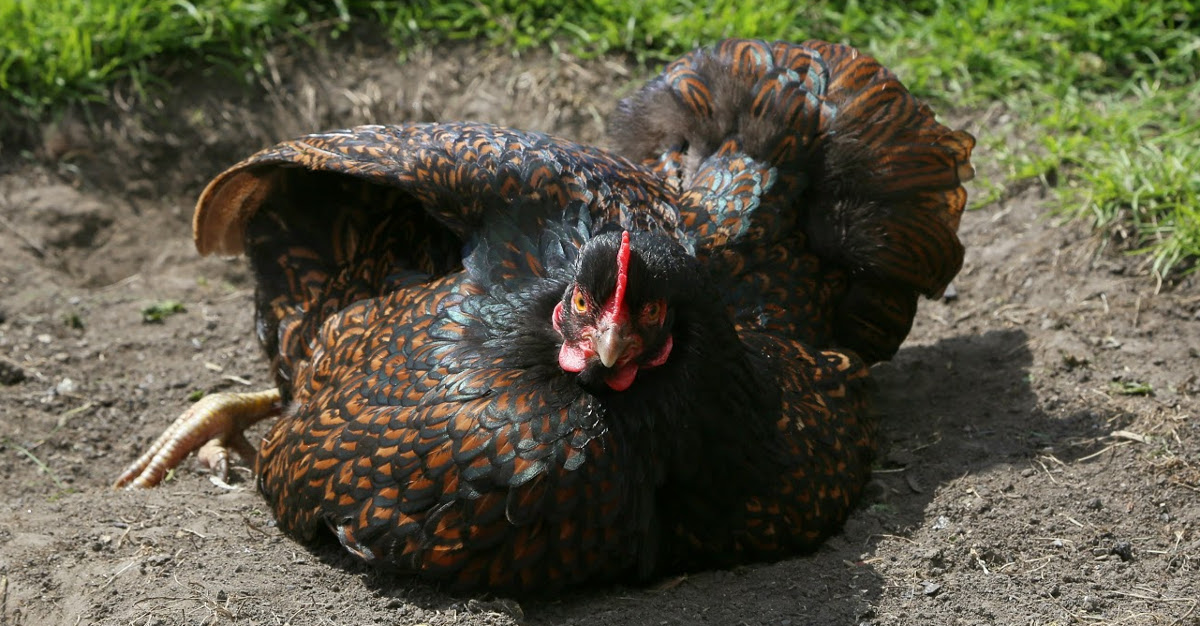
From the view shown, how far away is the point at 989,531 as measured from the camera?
3.90m

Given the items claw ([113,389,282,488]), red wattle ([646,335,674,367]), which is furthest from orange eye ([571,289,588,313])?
claw ([113,389,282,488])

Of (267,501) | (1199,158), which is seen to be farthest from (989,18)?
(267,501)

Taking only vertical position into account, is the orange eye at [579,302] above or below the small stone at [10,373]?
above

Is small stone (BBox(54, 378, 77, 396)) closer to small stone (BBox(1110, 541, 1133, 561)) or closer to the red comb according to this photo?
the red comb

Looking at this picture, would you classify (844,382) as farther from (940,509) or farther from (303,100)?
(303,100)

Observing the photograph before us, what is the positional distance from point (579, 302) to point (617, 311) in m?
0.16

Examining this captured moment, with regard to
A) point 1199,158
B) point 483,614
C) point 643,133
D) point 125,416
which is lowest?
point 125,416

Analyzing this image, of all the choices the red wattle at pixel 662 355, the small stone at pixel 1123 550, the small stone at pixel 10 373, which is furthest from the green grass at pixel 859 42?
the red wattle at pixel 662 355

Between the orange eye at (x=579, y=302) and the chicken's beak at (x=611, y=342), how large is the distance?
97 millimetres

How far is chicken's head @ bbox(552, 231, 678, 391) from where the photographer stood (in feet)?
10.1

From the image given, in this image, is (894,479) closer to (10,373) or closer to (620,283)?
(620,283)

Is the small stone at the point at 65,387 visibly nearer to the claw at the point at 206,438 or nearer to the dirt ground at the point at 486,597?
the dirt ground at the point at 486,597

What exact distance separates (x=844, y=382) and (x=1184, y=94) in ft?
10.5

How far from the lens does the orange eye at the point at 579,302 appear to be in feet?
10.4
